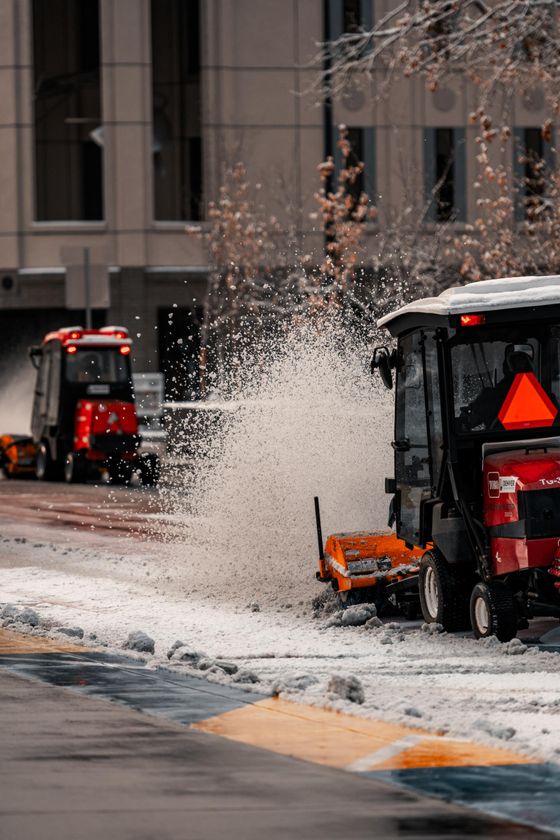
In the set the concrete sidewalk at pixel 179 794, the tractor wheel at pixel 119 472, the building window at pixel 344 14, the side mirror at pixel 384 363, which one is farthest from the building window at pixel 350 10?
the concrete sidewalk at pixel 179 794

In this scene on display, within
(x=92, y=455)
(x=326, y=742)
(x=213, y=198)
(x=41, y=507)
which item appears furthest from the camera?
(x=213, y=198)

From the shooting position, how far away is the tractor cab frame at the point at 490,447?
1194 cm

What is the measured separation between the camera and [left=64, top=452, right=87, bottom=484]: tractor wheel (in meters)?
32.8

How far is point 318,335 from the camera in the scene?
2006 cm

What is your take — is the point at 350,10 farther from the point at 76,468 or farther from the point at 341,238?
the point at 76,468

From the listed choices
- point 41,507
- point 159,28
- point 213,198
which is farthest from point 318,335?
point 159,28

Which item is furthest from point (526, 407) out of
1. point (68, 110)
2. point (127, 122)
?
point (68, 110)

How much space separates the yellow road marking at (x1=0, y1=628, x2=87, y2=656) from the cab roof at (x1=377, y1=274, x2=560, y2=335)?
111 inches

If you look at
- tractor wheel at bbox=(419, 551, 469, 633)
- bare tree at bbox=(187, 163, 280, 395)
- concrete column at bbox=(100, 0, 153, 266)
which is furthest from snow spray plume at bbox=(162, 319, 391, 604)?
concrete column at bbox=(100, 0, 153, 266)

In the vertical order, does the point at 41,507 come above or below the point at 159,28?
below

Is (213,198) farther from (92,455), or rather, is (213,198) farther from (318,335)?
(318,335)

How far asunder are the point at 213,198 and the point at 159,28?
17.3 ft

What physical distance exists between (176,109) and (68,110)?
272cm

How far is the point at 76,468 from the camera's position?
32.8m
